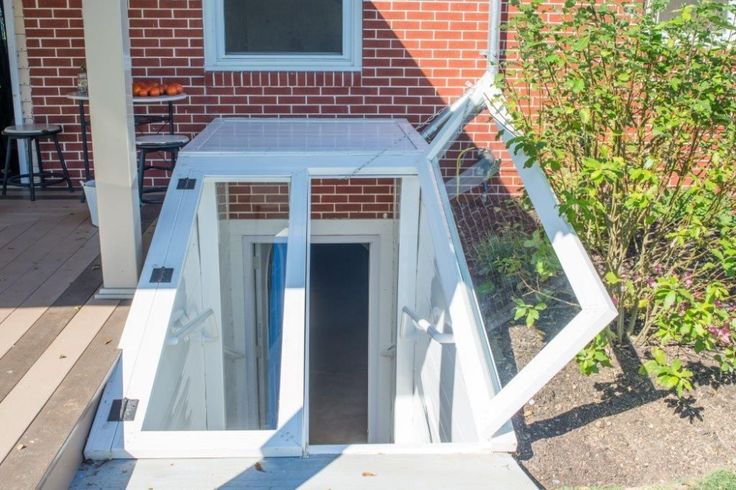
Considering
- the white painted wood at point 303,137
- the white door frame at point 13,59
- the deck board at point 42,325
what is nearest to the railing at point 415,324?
the white painted wood at point 303,137

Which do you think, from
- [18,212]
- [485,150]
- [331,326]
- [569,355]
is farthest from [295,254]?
[331,326]

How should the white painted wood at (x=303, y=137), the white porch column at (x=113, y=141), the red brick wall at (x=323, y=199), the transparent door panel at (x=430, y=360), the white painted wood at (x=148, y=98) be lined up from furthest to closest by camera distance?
the white painted wood at (x=148, y=98) < the white painted wood at (x=303, y=137) < the red brick wall at (x=323, y=199) < the transparent door panel at (x=430, y=360) < the white porch column at (x=113, y=141)

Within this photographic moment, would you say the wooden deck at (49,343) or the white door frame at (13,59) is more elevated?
the white door frame at (13,59)

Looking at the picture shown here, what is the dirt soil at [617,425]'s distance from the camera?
11.8 feet

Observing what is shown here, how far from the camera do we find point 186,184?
4.55m

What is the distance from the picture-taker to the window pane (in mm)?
6281

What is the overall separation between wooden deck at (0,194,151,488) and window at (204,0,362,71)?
185cm

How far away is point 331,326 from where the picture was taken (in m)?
10.5

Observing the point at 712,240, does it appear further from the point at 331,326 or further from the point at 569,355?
the point at 331,326

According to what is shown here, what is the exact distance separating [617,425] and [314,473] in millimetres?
1653

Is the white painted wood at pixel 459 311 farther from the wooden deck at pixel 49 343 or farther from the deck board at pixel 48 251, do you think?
the deck board at pixel 48 251

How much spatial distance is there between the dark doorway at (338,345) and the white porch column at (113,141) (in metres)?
3.79

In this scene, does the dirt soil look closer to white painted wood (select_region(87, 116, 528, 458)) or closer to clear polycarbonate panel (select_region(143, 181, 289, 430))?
white painted wood (select_region(87, 116, 528, 458))

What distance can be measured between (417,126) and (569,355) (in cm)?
369
